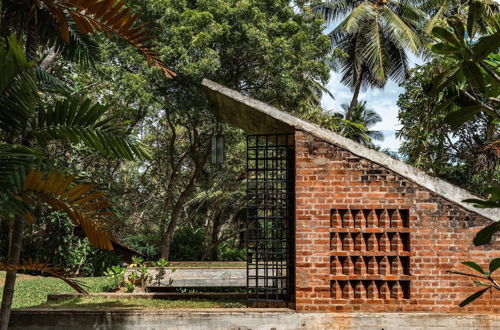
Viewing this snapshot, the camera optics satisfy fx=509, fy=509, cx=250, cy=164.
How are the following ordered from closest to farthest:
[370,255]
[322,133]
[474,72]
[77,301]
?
[474,72] → [370,255] → [322,133] → [77,301]

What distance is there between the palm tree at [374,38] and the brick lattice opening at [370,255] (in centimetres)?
1635

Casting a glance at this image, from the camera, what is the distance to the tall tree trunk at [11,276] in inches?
157

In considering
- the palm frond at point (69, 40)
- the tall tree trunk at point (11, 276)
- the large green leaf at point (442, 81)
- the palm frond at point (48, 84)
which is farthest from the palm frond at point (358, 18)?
the large green leaf at point (442, 81)

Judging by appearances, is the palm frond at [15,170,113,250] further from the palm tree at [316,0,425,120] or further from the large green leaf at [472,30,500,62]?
the palm tree at [316,0,425,120]

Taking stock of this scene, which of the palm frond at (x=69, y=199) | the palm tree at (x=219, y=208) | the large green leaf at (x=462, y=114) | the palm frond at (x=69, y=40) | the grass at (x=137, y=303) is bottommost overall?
the grass at (x=137, y=303)

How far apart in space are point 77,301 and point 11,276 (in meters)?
4.87

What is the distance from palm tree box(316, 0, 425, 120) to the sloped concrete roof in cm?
1583

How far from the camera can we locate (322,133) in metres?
6.97

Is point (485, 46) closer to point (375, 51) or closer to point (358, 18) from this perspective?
point (375, 51)

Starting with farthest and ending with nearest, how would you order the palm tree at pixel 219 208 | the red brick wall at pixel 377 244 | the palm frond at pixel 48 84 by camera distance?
1. the palm tree at pixel 219 208
2. the red brick wall at pixel 377 244
3. the palm frond at pixel 48 84

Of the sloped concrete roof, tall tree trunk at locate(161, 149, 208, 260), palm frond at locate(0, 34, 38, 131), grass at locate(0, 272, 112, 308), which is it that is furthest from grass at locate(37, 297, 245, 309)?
tall tree trunk at locate(161, 149, 208, 260)

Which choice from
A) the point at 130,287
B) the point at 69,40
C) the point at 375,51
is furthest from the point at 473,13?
the point at 375,51

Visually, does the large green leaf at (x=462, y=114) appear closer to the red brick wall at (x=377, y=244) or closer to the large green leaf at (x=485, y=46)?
the large green leaf at (x=485, y=46)

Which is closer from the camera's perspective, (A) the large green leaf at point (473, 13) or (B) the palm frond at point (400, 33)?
(A) the large green leaf at point (473, 13)
